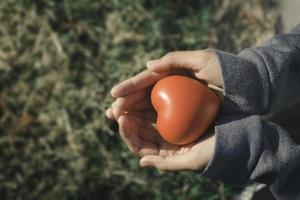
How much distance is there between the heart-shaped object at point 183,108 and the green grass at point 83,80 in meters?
0.71

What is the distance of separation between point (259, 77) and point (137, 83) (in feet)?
1.10

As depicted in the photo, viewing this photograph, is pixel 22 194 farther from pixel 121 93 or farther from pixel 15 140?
pixel 121 93

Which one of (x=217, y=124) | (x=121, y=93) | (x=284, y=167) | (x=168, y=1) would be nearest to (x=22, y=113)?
(x=168, y=1)

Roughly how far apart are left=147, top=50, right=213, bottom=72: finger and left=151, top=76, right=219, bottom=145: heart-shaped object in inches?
1.6

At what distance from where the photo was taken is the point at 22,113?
95.0 inches

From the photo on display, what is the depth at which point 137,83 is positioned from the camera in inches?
62.3

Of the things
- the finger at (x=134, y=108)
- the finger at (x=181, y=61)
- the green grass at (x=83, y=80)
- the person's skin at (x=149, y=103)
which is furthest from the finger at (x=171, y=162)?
the green grass at (x=83, y=80)

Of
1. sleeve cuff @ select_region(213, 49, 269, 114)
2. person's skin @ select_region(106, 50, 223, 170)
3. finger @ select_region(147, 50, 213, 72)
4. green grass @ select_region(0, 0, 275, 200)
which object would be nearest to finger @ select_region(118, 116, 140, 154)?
person's skin @ select_region(106, 50, 223, 170)

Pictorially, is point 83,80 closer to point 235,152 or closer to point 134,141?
point 134,141

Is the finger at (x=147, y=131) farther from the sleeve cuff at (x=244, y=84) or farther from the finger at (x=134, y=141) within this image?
the sleeve cuff at (x=244, y=84)

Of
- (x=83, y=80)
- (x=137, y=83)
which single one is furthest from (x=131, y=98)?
(x=83, y=80)

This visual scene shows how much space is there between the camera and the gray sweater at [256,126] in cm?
147

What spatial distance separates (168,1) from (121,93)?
107 cm

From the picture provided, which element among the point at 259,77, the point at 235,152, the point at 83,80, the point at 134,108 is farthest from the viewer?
the point at 83,80
